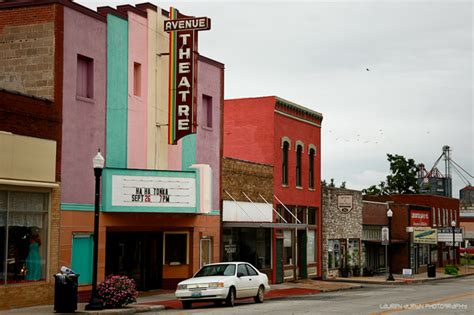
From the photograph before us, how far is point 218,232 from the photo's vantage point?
3488cm

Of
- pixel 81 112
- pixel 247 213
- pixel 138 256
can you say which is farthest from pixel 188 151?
pixel 81 112

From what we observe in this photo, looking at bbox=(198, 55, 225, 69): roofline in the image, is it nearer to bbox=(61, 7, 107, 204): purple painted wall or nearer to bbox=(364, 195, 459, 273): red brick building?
bbox=(61, 7, 107, 204): purple painted wall

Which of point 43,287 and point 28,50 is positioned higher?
point 28,50

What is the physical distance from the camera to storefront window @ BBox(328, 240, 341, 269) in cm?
4756

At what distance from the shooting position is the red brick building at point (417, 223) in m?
60.4

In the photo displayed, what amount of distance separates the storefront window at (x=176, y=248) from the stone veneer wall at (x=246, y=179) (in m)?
3.66

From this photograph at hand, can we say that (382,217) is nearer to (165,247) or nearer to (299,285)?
(299,285)

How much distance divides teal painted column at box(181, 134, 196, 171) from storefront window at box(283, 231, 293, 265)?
1017 cm

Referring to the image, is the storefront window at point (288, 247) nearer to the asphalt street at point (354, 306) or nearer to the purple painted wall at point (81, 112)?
the asphalt street at point (354, 306)

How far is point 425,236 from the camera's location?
6156 cm

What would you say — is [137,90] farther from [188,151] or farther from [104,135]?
[188,151]

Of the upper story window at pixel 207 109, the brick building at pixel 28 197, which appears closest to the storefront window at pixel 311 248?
the upper story window at pixel 207 109

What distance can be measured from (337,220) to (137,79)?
22177 mm

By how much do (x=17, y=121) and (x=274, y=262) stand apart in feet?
62.0
